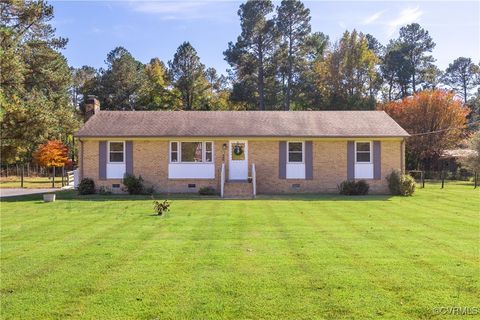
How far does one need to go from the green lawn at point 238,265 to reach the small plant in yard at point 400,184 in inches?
315

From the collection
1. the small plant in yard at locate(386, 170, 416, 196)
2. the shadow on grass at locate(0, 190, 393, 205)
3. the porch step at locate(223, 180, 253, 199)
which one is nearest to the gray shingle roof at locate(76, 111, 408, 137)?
the small plant in yard at locate(386, 170, 416, 196)

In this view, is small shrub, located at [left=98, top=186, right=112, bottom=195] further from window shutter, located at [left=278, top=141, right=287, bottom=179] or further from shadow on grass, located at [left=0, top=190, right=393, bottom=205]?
window shutter, located at [left=278, top=141, right=287, bottom=179]

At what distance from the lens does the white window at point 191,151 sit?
941 inches

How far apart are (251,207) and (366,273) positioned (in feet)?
33.1

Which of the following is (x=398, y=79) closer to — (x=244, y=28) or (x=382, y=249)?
(x=244, y=28)

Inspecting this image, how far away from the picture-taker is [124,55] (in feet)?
172

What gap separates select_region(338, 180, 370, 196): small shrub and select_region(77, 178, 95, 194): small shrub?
508 inches

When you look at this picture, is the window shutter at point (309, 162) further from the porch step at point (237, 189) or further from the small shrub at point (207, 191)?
the small shrub at point (207, 191)

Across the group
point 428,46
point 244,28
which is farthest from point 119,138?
point 428,46

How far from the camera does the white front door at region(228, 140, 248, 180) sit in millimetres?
23797

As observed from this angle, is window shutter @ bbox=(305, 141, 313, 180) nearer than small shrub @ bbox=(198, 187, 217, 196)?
No

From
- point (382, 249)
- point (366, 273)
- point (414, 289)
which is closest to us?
point (414, 289)

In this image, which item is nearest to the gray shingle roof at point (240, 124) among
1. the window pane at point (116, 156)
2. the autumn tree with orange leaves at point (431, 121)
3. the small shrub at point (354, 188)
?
the window pane at point (116, 156)

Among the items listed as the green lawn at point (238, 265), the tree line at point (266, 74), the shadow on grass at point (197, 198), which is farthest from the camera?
the tree line at point (266, 74)
